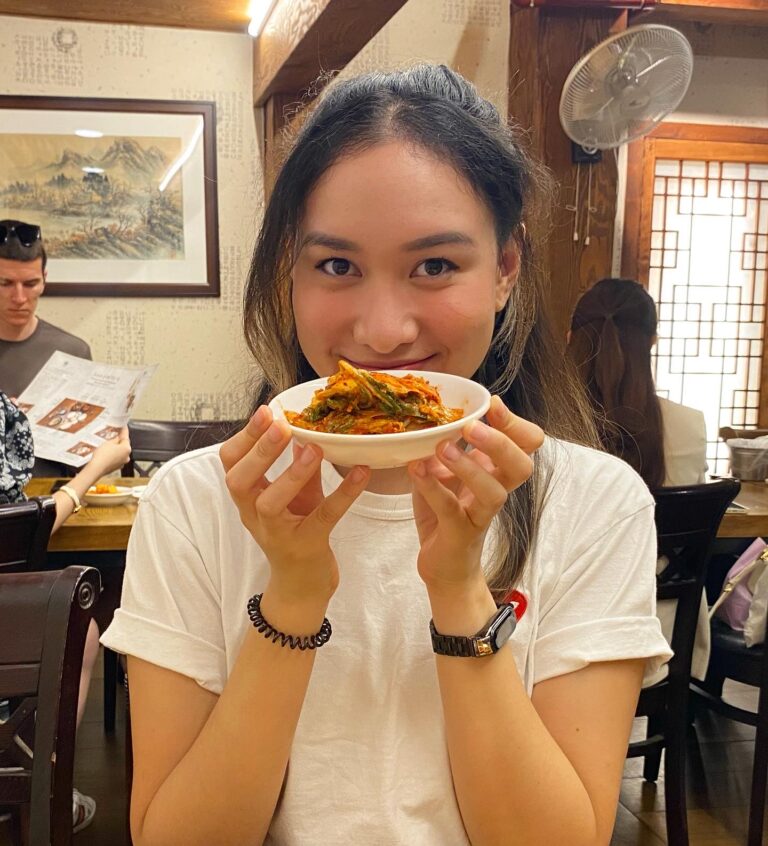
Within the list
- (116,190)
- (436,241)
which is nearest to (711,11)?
(116,190)

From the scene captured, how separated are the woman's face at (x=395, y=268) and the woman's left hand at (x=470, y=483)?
19 centimetres

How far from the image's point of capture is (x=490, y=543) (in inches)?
43.2

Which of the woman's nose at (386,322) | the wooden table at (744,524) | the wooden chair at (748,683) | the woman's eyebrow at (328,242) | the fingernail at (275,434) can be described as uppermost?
the woman's eyebrow at (328,242)

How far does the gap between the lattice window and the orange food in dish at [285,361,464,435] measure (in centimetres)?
456

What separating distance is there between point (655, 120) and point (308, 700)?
3030mm

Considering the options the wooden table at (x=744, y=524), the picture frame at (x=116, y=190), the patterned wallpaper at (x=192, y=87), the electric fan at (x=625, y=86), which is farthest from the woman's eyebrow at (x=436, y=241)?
the picture frame at (x=116, y=190)

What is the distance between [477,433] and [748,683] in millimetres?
2018

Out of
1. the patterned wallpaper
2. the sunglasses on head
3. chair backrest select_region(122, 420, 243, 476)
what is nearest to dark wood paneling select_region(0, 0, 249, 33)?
the patterned wallpaper

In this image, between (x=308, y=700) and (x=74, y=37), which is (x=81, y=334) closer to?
(x=74, y=37)

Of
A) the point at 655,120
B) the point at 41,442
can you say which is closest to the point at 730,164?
the point at 655,120

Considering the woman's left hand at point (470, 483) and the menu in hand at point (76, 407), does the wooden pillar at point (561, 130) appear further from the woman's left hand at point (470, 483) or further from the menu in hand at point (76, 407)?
the woman's left hand at point (470, 483)

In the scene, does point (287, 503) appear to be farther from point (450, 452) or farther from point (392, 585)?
point (392, 585)

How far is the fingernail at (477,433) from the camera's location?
731 mm

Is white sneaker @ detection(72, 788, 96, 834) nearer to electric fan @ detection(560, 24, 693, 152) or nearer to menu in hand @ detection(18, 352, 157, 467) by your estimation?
menu in hand @ detection(18, 352, 157, 467)
